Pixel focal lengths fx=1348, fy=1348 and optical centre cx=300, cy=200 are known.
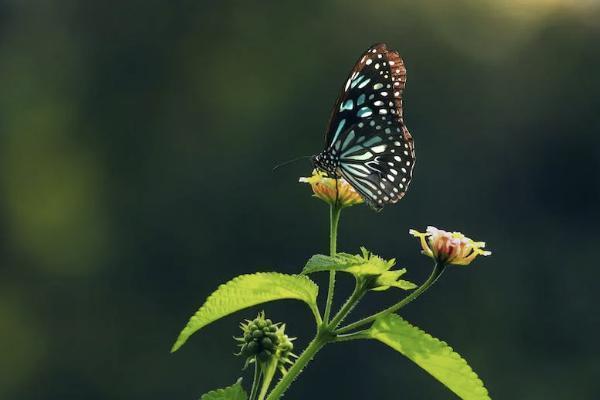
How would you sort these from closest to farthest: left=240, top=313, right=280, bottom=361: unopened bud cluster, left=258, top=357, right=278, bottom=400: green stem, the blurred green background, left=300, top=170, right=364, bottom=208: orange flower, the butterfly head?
1. left=258, top=357, right=278, bottom=400: green stem
2. left=240, top=313, right=280, bottom=361: unopened bud cluster
3. left=300, top=170, right=364, bottom=208: orange flower
4. the butterfly head
5. the blurred green background

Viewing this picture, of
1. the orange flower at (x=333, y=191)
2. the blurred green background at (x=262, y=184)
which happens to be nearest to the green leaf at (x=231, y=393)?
the orange flower at (x=333, y=191)

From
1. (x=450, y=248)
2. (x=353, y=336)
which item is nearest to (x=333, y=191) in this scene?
(x=450, y=248)

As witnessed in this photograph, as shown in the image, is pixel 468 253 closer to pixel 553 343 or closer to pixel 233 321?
pixel 233 321

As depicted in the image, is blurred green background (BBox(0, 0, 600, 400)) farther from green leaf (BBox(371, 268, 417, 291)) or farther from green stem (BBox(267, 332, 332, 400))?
green stem (BBox(267, 332, 332, 400))

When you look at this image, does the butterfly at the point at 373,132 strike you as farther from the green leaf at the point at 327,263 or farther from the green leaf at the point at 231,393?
the green leaf at the point at 231,393

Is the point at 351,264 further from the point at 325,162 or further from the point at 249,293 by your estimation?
the point at 325,162

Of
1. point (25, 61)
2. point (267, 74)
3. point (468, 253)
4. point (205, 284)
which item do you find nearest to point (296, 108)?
point (267, 74)

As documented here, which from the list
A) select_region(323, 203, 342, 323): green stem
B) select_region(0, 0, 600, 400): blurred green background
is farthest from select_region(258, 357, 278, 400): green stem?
select_region(0, 0, 600, 400): blurred green background
